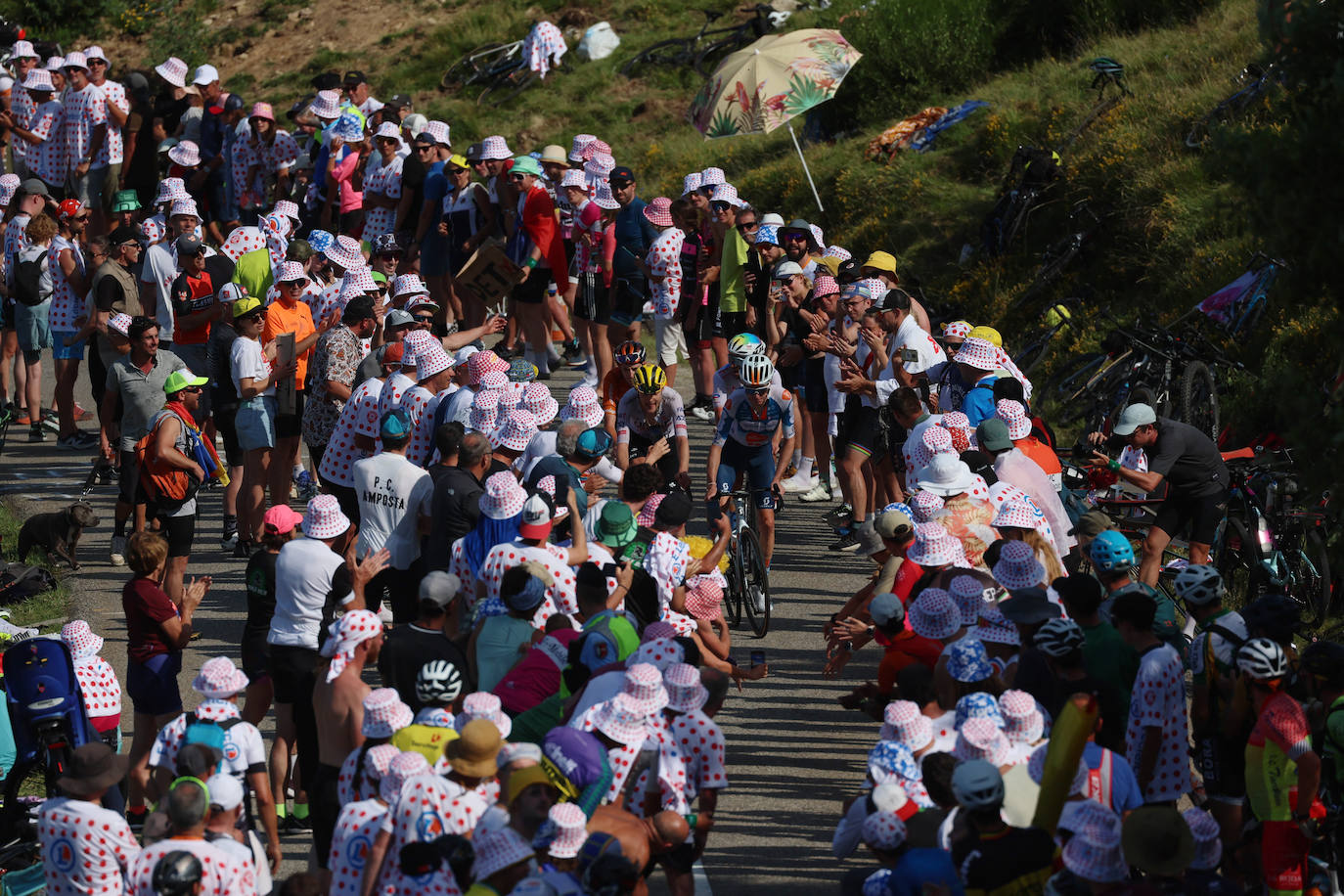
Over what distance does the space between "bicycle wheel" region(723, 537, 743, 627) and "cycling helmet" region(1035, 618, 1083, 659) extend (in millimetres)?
4376

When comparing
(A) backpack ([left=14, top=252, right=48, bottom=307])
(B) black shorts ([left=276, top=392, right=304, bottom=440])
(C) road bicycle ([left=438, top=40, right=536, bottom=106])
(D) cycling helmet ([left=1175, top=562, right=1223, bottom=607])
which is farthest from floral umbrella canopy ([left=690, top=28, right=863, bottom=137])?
(C) road bicycle ([left=438, top=40, right=536, bottom=106])

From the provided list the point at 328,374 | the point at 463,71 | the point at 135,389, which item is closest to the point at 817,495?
the point at 328,374

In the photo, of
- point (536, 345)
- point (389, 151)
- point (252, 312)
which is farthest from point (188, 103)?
point (252, 312)

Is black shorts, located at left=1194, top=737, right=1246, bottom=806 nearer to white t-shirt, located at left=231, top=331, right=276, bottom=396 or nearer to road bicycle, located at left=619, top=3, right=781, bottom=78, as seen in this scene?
white t-shirt, located at left=231, top=331, right=276, bottom=396

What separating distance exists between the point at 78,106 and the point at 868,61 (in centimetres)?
1170

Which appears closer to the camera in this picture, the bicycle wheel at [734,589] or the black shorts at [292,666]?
the black shorts at [292,666]

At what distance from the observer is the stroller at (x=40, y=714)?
26.9ft

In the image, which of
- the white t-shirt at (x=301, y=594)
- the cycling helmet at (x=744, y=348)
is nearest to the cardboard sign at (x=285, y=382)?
the cycling helmet at (x=744, y=348)

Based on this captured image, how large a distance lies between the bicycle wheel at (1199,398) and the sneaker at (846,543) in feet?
9.99

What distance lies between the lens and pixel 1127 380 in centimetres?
1428

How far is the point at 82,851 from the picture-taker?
620cm

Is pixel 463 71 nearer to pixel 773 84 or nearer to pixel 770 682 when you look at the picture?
pixel 773 84

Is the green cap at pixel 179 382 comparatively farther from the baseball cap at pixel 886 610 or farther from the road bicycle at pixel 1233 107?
the road bicycle at pixel 1233 107

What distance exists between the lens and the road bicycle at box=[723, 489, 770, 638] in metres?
11.0
